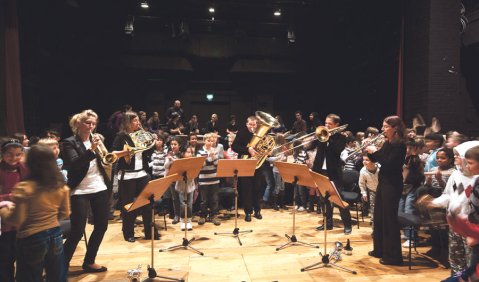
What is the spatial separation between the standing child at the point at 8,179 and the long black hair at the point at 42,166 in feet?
2.79

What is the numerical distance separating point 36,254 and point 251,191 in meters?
4.20

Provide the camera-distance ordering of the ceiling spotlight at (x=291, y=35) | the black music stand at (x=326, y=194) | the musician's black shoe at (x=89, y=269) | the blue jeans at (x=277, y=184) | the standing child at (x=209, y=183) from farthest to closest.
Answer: the ceiling spotlight at (x=291, y=35)
the blue jeans at (x=277, y=184)
the standing child at (x=209, y=183)
the musician's black shoe at (x=89, y=269)
the black music stand at (x=326, y=194)

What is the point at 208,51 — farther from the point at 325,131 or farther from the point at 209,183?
the point at 325,131

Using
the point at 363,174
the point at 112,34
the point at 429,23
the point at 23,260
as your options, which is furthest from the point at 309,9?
the point at 23,260

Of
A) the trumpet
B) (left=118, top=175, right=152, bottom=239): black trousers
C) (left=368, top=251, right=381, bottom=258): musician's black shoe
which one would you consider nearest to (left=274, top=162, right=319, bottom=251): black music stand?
(left=368, top=251, right=381, bottom=258): musician's black shoe

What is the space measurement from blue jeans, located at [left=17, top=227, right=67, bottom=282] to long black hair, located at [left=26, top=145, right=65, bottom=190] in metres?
0.42

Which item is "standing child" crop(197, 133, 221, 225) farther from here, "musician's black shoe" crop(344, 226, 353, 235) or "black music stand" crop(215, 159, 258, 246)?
"musician's black shoe" crop(344, 226, 353, 235)

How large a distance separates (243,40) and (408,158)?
10313 mm

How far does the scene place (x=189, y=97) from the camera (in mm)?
15188

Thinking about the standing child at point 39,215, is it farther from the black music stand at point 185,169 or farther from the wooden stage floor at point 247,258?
the black music stand at point 185,169

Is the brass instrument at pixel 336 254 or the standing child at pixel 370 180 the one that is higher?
the standing child at pixel 370 180

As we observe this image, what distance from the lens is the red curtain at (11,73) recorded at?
21.4ft

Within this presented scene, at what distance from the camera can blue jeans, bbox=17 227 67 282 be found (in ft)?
9.06

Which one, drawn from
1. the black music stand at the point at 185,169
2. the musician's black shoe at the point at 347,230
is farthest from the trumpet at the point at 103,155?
the musician's black shoe at the point at 347,230
